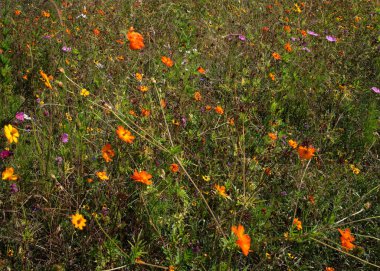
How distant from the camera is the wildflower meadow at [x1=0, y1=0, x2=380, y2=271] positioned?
5.09ft

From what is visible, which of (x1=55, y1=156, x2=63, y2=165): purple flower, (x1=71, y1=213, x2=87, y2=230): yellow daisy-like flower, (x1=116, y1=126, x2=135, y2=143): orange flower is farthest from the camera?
(x1=55, y1=156, x2=63, y2=165): purple flower

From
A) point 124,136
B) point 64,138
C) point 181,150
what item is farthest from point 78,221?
point 181,150

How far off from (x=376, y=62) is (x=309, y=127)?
1.37m

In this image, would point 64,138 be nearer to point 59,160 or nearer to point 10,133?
point 59,160

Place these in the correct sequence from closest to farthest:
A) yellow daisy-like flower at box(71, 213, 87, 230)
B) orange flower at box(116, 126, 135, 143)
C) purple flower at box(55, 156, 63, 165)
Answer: yellow daisy-like flower at box(71, 213, 87, 230), orange flower at box(116, 126, 135, 143), purple flower at box(55, 156, 63, 165)

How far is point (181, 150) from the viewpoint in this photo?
79.6 inches

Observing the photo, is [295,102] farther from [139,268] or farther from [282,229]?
[139,268]

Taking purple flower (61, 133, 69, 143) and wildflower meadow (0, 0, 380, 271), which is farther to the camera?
purple flower (61, 133, 69, 143)

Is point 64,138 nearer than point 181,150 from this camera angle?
Yes

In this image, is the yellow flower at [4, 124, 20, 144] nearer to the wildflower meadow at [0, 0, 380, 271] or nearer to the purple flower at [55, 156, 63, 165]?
the wildflower meadow at [0, 0, 380, 271]

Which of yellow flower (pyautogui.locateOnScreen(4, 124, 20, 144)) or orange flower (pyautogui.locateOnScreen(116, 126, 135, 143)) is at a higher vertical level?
yellow flower (pyautogui.locateOnScreen(4, 124, 20, 144))

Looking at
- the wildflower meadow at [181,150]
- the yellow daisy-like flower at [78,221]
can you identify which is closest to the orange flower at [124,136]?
the wildflower meadow at [181,150]

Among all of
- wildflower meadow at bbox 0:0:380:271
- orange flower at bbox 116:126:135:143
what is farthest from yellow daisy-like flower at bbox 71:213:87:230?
orange flower at bbox 116:126:135:143

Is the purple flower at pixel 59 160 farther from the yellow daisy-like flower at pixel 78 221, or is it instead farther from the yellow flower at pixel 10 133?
the yellow daisy-like flower at pixel 78 221
